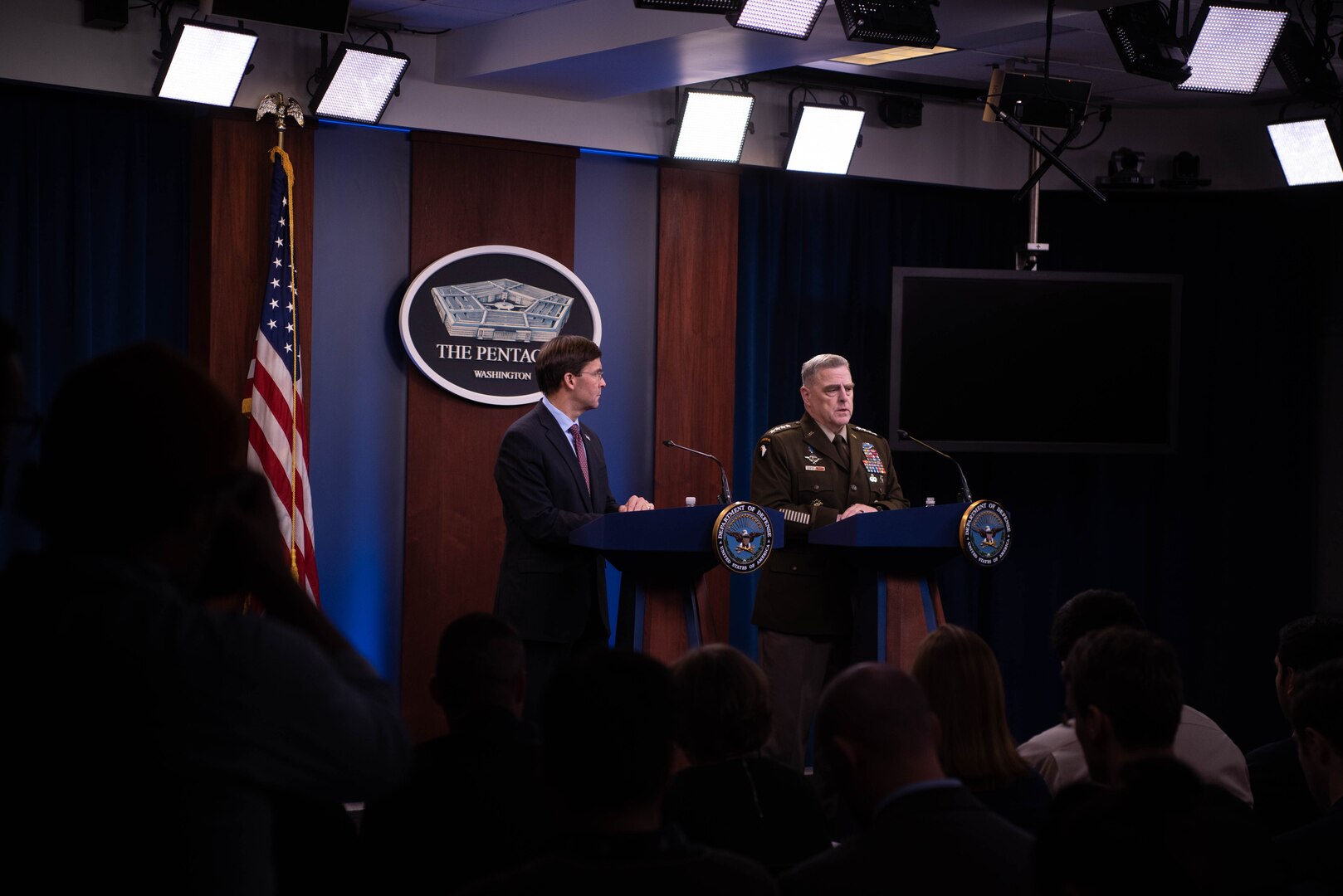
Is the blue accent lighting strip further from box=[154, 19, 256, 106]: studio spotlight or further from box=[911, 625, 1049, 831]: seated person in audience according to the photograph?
box=[911, 625, 1049, 831]: seated person in audience

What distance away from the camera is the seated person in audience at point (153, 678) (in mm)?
1142

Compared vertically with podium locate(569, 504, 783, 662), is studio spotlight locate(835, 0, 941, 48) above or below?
above

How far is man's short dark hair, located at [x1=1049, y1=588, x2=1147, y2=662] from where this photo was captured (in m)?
3.32

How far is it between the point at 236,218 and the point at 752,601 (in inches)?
114

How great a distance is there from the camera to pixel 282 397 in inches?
202

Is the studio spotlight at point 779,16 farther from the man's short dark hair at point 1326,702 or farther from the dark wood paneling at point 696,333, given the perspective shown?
the man's short dark hair at point 1326,702

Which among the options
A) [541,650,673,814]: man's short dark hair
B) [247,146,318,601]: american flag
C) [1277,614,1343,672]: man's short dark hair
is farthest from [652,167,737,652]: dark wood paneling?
[541,650,673,814]: man's short dark hair

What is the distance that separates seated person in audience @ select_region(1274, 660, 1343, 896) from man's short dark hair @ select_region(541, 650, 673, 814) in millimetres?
1470

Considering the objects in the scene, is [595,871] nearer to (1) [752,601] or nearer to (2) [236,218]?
(2) [236,218]

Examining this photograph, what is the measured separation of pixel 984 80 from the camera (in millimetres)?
6410

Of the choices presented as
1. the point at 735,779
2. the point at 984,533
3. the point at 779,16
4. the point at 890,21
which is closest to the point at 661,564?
the point at 984,533

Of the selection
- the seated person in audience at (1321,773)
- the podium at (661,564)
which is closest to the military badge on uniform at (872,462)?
the podium at (661,564)

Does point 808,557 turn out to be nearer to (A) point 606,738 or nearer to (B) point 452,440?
(B) point 452,440

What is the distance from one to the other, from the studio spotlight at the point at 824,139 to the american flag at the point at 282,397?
231 cm
